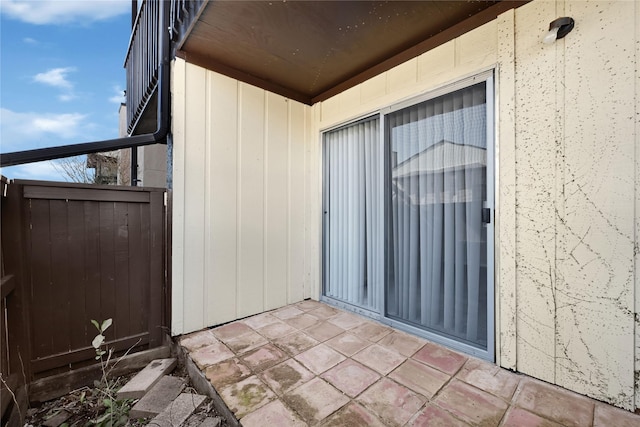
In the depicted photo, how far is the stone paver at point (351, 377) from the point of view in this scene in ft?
5.18

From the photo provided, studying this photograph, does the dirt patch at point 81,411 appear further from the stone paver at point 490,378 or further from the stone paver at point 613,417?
the stone paver at point 613,417

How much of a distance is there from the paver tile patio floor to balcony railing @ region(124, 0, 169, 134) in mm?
2664

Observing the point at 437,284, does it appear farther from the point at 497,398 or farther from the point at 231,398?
the point at 231,398

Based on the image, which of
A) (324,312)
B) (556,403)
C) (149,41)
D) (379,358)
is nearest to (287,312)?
(324,312)

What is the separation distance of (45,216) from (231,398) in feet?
5.72

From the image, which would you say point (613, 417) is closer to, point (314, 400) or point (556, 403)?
point (556, 403)

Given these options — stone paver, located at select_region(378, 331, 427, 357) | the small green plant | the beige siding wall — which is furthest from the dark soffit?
stone paver, located at select_region(378, 331, 427, 357)

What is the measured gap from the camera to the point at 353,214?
9.45ft

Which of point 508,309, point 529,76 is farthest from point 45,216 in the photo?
point 529,76

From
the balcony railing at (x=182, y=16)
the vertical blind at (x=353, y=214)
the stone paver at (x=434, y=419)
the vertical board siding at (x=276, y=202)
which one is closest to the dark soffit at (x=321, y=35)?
the balcony railing at (x=182, y=16)

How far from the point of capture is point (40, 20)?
2814mm

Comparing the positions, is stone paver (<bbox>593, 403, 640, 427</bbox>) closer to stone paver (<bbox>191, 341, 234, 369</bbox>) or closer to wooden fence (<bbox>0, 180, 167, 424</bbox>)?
stone paver (<bbox>191, 341, 234, 369</bbox>)

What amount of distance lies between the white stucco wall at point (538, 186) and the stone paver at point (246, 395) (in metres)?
0.97

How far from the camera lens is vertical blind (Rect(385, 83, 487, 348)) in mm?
1958
